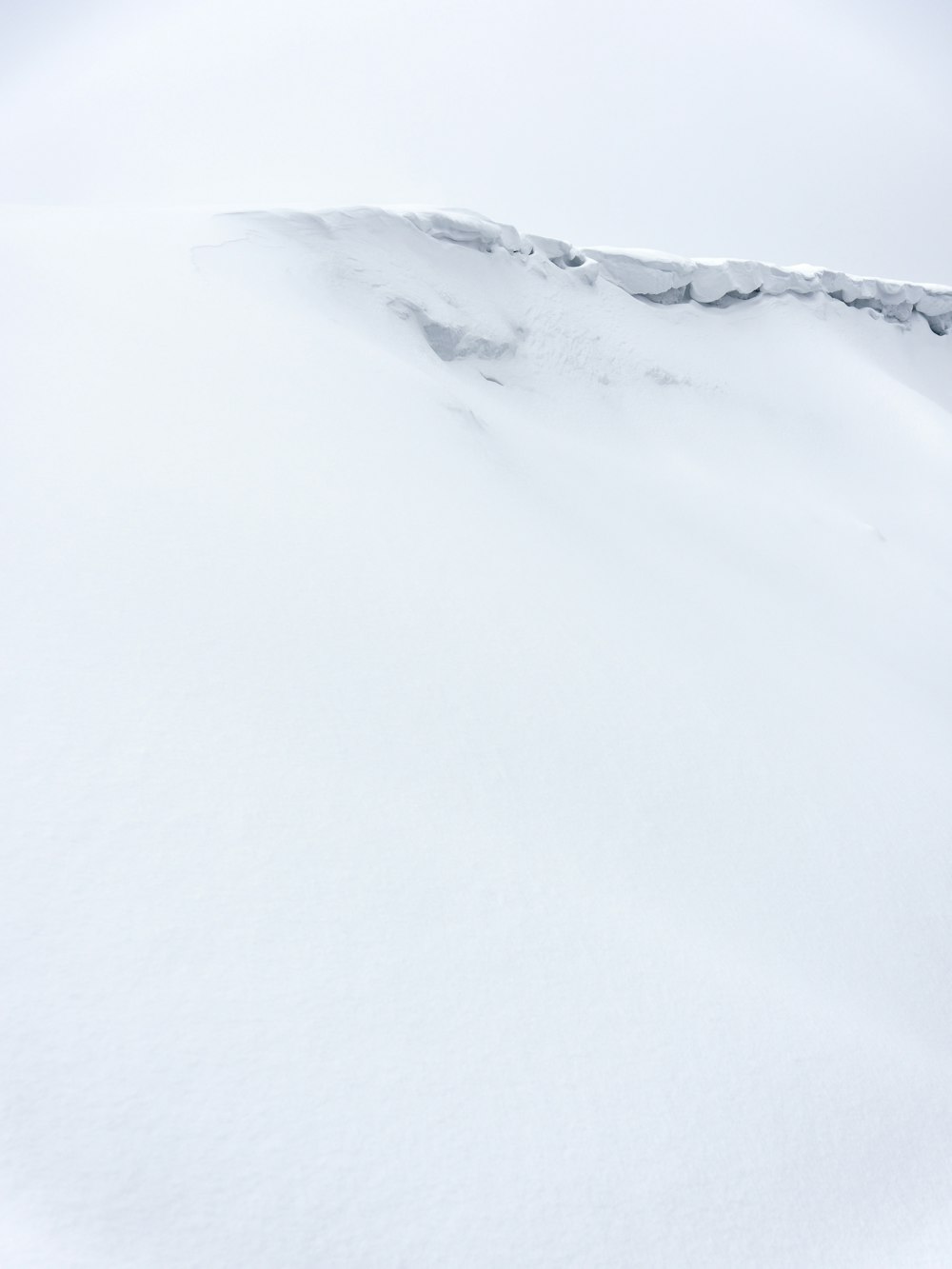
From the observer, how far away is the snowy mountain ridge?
12.3 feet

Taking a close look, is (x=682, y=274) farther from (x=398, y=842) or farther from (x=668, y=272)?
(x=398, y=842)

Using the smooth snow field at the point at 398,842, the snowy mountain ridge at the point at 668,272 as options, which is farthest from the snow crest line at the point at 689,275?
the smooth snow field at the point at 398,842

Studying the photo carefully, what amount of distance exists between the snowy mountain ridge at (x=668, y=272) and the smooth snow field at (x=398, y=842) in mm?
967

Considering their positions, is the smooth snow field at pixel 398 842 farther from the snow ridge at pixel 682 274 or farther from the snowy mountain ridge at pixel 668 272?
the snow ridge at pixel 682 274

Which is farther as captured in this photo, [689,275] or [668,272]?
[689,275]

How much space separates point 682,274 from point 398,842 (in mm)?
4677

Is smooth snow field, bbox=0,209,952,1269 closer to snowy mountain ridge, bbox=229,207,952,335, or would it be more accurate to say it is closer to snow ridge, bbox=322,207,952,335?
snowy mountain ridge, bbox=229,207,952,335

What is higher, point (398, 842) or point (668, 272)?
point (668, 272)

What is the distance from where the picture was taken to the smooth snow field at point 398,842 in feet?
2.87

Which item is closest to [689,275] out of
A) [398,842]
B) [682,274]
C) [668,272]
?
[682,274]

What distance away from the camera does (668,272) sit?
4.91 m

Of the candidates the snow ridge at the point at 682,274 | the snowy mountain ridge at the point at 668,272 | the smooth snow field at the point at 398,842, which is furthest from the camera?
the snow ridge at the point at 682,274

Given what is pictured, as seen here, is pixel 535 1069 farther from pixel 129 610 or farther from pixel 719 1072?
pixel 129 610

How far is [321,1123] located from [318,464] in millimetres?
1506
